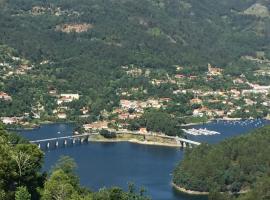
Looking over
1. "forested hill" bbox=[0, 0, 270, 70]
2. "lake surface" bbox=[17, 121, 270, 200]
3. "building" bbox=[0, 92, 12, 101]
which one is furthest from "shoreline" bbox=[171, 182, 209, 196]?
"forested hill" bbox=[0, 0, 270, 70]

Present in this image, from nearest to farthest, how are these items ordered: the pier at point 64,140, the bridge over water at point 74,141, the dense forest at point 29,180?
1. the dense forest at point 29,180
2. the bridge over water at point 74,141
3. the pier at point 64,140

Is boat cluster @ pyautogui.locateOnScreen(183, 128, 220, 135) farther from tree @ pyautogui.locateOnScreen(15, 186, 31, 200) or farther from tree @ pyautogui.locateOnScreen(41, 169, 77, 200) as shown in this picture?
tree @ pyautogui.locateOnScreen(15, 186, 31, 200)

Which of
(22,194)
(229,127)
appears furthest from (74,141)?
(22,194)

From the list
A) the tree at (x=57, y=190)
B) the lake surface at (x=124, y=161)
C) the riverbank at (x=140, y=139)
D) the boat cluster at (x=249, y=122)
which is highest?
the tree at (x=57, y=190)

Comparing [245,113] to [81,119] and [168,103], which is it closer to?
[168,103]

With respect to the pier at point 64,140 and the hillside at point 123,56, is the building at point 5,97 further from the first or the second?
the pier at point 64,140

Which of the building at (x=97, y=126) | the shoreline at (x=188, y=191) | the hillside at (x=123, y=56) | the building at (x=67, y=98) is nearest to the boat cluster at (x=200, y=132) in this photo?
the hillside at (x=123, y=56)

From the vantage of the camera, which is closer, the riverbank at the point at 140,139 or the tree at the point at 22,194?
the tree at the point at 22,194
